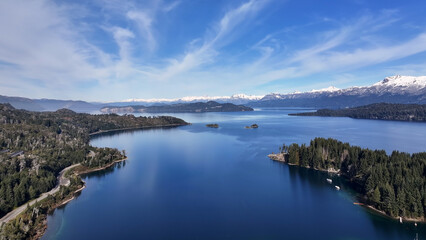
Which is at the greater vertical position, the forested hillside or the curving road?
the forested hillside

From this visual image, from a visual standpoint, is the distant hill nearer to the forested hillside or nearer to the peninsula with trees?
the forested hillside

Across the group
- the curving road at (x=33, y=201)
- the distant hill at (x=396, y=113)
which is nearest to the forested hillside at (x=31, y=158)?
the curving road at (x=33, y=201)

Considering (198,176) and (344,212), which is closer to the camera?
(344,212)

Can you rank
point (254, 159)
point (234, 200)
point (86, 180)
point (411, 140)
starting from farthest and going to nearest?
1. point (411, 140)
2. point (254, 159)
3. point (86, 180)
4. point (234, 200)

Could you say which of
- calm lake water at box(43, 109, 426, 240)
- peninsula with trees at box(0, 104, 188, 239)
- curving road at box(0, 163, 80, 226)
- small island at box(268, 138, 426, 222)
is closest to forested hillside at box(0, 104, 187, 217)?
peninsula with trees at box(0, 104, 188, 239)

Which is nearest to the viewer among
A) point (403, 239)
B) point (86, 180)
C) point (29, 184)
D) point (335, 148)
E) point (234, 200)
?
point (403, 239)

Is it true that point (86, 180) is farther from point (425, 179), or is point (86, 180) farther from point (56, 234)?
point (425, 179)

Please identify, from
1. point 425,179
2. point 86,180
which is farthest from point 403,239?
point 86,180
